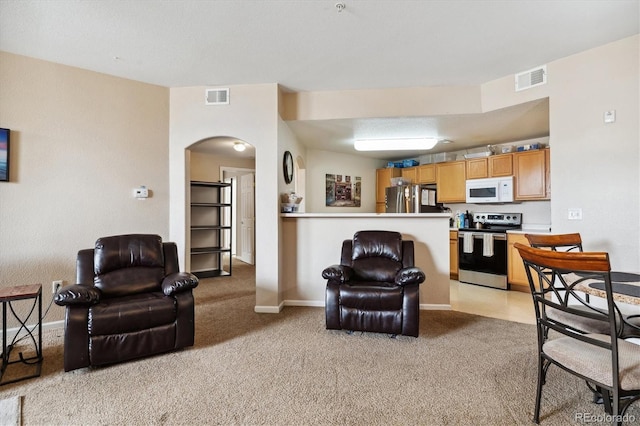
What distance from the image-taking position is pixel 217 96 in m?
3.68

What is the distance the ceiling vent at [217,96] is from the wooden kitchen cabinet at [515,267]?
433 centimetres

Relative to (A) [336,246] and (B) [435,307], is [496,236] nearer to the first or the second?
(B) [435,307]

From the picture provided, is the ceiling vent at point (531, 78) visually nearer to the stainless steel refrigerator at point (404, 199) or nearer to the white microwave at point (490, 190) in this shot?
the white microwave at point (490, 190)

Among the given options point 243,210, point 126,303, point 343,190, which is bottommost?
point 126,303

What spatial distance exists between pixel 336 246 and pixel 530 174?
3125 mm

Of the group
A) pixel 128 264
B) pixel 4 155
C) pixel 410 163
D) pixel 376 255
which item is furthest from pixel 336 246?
pixel 4 155

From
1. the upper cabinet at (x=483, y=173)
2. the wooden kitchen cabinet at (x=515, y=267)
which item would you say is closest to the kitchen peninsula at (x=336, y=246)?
the wooden kitchen cabinet at (x=515, y=267)

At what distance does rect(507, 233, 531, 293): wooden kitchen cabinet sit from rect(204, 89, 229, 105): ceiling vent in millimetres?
4334

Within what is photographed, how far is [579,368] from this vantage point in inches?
56.7

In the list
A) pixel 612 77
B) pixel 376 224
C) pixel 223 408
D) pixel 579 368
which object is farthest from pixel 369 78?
pixel 223 408

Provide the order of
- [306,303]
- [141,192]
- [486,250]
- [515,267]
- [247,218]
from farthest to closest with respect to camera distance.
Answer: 1. [247,218]
2. [486,250]
3. [515,267]
4. [306,303]
5. [141,192]

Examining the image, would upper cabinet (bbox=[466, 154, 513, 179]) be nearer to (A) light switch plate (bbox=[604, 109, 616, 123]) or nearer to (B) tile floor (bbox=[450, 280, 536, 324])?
(B) tile floor (bbox=[450, 280, 536, 324])

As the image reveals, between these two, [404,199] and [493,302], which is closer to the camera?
[493,302]

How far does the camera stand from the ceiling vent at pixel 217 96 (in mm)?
3666
